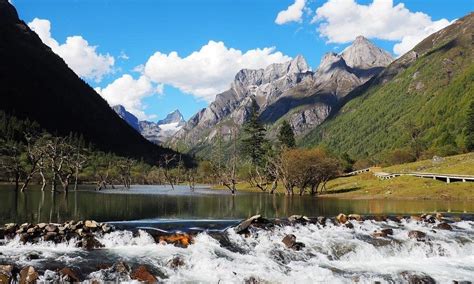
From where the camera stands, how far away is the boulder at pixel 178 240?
118 ft

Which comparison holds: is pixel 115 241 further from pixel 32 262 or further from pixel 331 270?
pixel 331 270

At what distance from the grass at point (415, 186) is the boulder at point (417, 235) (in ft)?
169

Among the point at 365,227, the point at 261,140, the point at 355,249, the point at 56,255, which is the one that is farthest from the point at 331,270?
the point at 261,140

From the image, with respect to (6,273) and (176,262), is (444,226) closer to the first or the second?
(176,262)

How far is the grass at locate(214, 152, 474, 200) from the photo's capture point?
92.8 metres

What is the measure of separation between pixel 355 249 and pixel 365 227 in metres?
8.62

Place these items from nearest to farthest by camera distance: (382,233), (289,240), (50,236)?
(50,236) < (289,240) < (382,233)

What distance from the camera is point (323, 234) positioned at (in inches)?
1665

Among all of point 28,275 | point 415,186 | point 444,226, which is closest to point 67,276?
point 28,275

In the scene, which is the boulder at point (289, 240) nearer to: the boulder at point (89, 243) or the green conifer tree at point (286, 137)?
the boulder at point (89, 243)

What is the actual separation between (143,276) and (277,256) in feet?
37.1

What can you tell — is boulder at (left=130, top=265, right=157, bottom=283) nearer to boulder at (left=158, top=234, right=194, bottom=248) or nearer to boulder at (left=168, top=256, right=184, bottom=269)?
boulder at (left=168, top=256, right=184, bottom=269)

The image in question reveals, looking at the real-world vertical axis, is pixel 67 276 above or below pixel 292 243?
below

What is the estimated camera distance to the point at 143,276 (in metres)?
28.4
